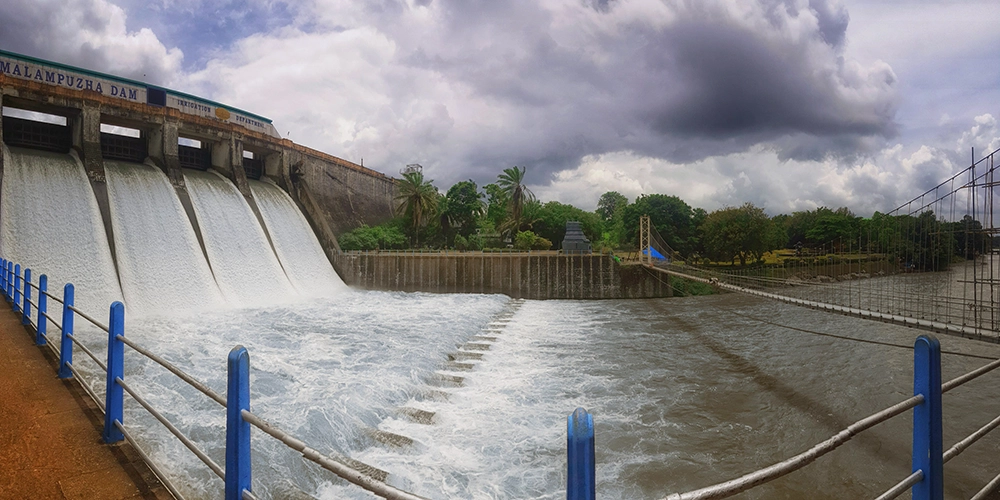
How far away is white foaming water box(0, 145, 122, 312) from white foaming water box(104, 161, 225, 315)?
0.48m

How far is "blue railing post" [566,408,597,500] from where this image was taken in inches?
56.1

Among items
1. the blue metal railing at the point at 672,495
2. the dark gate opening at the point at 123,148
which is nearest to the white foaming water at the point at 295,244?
the dark gate opening at the point at 123,148

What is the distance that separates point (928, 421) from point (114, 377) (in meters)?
4.61

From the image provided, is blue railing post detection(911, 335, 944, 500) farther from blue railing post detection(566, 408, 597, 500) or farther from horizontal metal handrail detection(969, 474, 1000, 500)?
blue railing post detection(566, 408, 597, 500)

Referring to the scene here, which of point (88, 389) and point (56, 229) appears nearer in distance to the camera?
point (88, 389)

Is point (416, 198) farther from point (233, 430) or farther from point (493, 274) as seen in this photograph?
point (233, 430)

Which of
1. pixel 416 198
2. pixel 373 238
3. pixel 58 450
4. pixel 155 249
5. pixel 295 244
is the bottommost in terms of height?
pixel 58 450

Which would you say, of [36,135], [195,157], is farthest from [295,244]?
[36,135]

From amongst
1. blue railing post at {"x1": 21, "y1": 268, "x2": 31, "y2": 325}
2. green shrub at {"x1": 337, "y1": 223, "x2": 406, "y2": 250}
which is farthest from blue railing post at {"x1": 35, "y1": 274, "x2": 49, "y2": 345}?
green shrub at {"x1": 337, "y1": 223, "x2": 406, "y2": 250}

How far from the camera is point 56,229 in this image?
49.9 feet

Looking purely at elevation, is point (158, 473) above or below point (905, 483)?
below

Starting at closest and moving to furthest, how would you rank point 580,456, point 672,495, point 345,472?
point 672,495, point 580,456, point 345,472

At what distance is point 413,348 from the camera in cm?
1108

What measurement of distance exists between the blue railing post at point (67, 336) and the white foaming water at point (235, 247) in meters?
13.3
